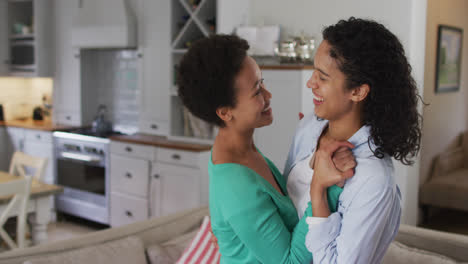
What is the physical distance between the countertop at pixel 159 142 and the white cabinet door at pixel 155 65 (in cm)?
19

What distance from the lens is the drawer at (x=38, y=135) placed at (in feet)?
16.7

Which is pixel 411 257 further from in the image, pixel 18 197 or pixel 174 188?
pixel 174 188

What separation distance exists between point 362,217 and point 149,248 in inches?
54.5

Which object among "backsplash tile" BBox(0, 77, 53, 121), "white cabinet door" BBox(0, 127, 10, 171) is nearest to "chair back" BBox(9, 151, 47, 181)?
"white cabinet door" BBox(0, 127, 10, 171)

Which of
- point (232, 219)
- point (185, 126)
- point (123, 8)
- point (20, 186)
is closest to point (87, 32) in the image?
point (123, 8)

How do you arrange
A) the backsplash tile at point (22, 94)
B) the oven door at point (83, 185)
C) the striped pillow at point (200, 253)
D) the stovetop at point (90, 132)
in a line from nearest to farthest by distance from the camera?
the striped pillow at point (200, 253) → the oven door at point (83, 185) → the stovetop at point (90, 132) → the backsplash tile at point (22, 94)

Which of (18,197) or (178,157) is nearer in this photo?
(18,197)

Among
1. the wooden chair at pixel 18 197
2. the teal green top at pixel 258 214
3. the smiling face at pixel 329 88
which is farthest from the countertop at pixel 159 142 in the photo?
the smiling face at pixel 329 88

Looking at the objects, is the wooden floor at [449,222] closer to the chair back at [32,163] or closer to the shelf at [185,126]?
the shelf at [185,126]

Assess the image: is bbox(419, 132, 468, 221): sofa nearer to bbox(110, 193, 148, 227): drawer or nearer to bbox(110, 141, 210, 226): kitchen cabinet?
bbox(110, 141, 210, 226): kitchen cabinet

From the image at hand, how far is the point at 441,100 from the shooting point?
5.14m

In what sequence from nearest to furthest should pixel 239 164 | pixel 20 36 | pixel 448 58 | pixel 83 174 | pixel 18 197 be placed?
pixel 239 164 → pixel 18 197 → pixel 83 174 → pixel 448 58 → pixel 20 36

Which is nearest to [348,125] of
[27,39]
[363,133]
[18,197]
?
[363,133]

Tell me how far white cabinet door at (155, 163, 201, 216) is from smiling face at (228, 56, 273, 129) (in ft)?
8.66
